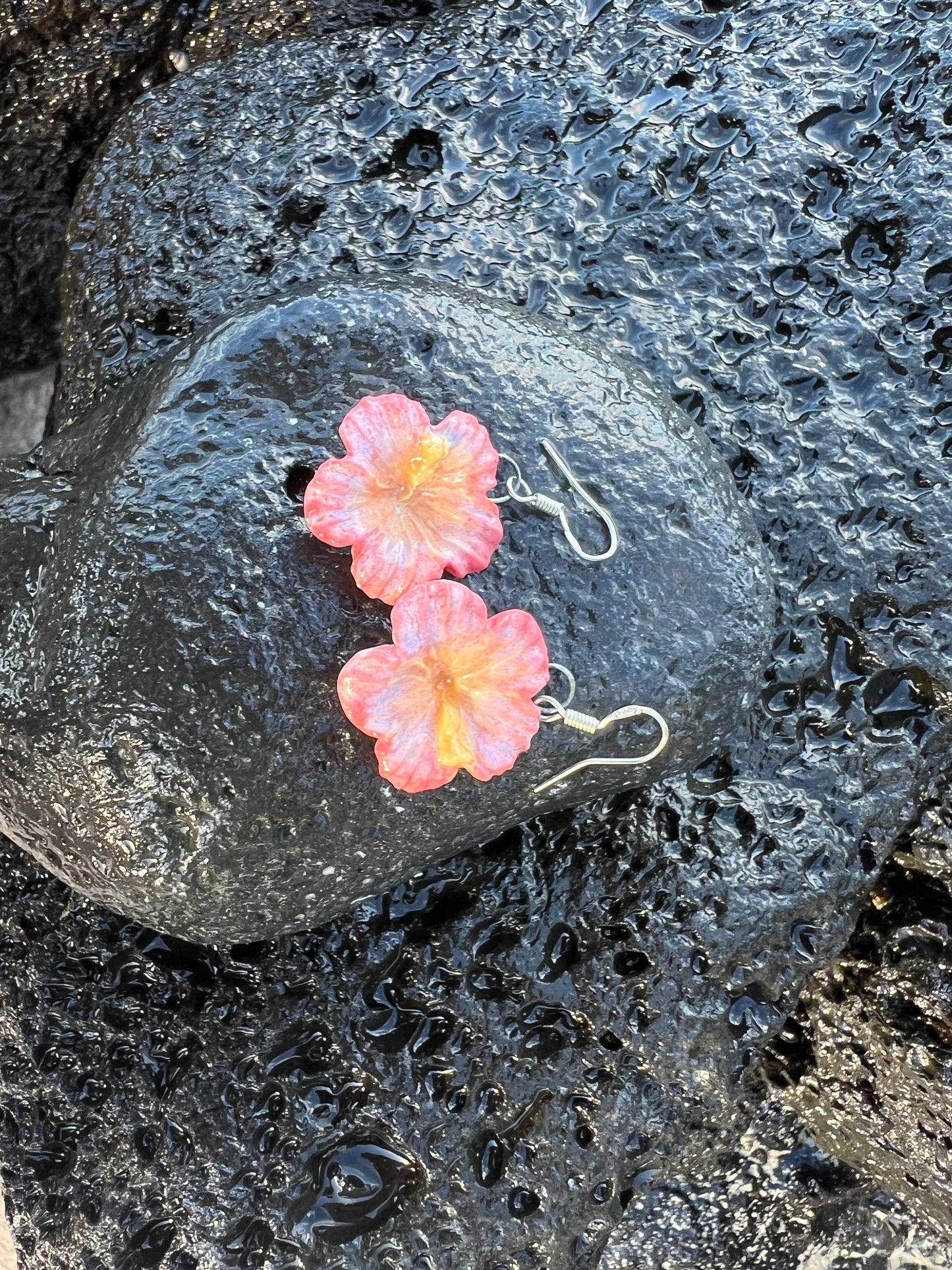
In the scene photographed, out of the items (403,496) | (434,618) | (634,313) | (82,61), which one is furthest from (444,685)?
(82,61)

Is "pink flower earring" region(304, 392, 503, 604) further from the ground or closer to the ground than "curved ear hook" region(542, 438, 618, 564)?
further from the ground

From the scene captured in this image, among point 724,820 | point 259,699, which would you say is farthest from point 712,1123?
point 259,699

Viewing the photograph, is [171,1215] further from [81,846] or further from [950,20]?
[950,20]

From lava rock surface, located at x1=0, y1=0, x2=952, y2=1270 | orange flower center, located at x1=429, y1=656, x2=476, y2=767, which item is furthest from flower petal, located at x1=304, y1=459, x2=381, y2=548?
lava rock surface, located at x1=0, y1=0, x2=952, y2=1270

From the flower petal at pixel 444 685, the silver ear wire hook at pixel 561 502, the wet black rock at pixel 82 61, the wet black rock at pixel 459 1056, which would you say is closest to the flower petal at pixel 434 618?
the flower petal at pixel 444 685

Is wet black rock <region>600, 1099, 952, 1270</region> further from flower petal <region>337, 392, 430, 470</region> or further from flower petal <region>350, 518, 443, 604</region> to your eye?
flower petal <region>337, 392, 430, 470</region>

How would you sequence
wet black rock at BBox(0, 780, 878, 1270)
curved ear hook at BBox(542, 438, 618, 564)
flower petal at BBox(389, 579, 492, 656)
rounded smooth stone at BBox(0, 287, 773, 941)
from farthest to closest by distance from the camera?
1. wet black rock at BBox(0, 780, 878, 1270)
2. curved ear hook at BBox(542, 438, 618, 564)
3. rounded smooth stone at BBox(0, 287, 773, 941)
4. flower petal at BBox(389, 579, 492, 656)

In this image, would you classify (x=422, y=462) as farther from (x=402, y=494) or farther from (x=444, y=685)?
(x=444, y=685)
